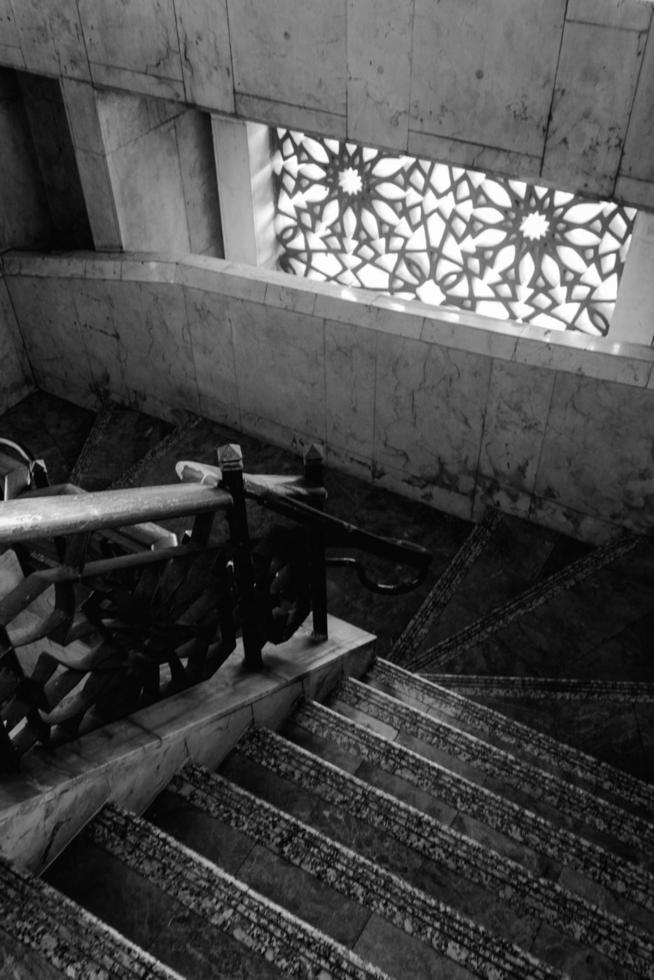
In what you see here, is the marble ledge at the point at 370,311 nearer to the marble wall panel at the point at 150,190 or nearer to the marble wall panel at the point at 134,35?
the marble wall panel at the point at 150,190

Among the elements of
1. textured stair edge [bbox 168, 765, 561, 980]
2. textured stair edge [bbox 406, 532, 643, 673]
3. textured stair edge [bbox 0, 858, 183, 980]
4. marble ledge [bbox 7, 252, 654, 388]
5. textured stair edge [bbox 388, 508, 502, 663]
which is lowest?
textured stair edge [bbox 388, 508, 502, 663]

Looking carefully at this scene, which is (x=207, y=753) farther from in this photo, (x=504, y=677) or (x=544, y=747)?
(x=504, y=677)

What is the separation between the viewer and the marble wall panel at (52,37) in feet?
17.8

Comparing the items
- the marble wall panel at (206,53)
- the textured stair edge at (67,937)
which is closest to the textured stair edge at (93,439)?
the marble wall panel at (206,53)

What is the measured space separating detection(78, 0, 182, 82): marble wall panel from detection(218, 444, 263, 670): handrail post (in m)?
3.70

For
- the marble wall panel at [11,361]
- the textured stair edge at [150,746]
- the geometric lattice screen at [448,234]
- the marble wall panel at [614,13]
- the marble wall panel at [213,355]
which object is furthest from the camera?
Answer: the marble wall panel at [11,361]

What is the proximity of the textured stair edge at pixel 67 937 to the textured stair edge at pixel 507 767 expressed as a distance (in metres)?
1.85

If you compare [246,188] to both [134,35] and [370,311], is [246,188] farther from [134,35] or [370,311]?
[370,311]

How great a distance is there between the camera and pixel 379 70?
15.6ft

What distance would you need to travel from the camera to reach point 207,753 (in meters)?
2.94

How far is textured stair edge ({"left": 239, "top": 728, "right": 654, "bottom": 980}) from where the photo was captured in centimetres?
265

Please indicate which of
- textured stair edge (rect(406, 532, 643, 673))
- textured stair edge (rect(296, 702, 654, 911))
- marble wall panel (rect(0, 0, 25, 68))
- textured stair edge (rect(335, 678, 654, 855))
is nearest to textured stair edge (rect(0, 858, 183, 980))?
textured stair edge (rect(296, 702, 654, 911))

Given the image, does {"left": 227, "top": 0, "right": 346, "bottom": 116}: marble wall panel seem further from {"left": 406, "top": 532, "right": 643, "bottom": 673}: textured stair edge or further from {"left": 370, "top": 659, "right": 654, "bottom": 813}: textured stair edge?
{"left": 370, "top": 659, "right": 654, "bottom": 813}: textured stair edge

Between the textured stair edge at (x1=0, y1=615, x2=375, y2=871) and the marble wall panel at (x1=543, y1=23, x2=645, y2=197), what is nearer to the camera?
the textured stair edge at (x1=0, y1=615, x2=375, y2=871)
